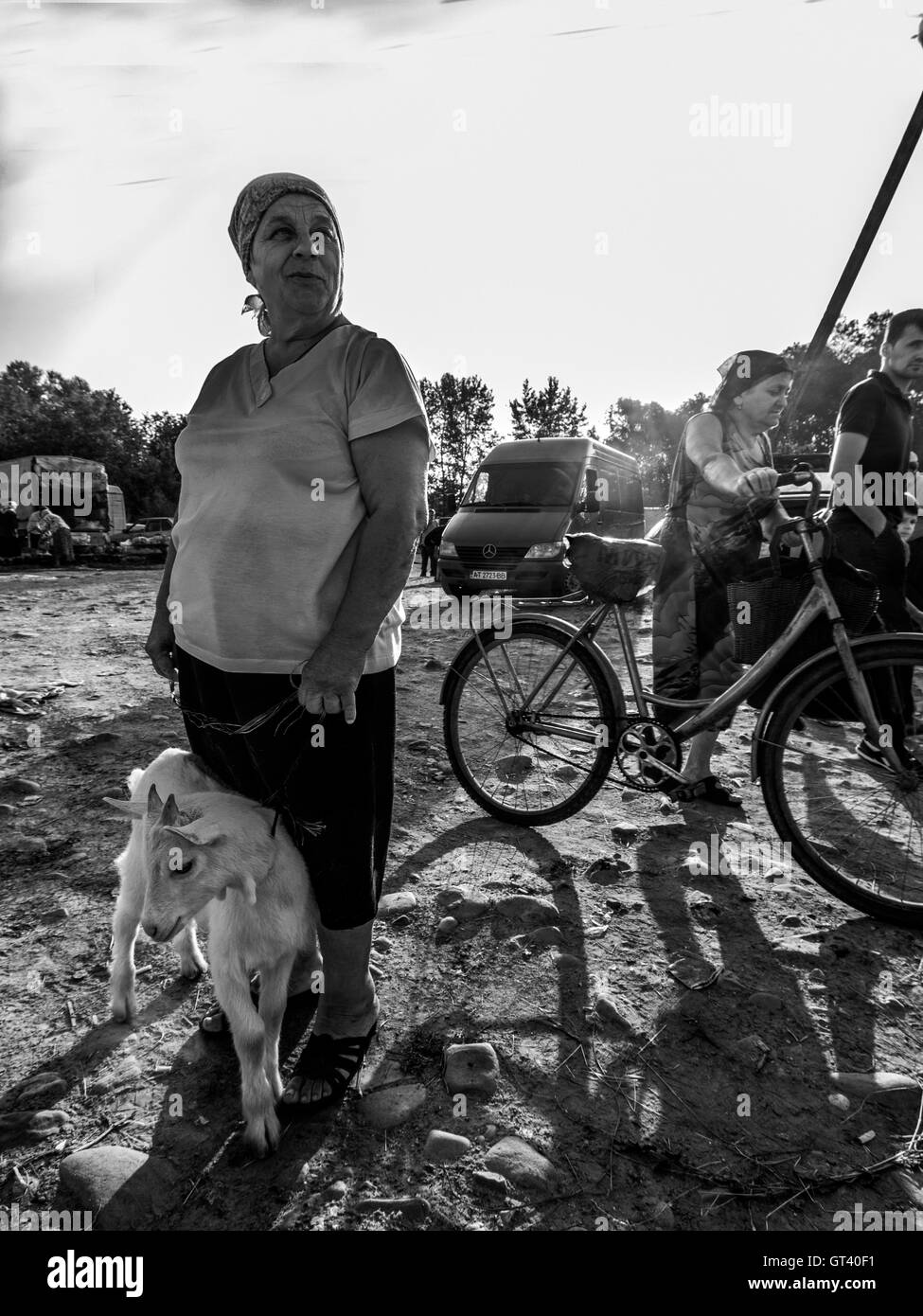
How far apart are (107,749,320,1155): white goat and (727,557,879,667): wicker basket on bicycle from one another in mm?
2347

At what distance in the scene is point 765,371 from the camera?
3.42 metres

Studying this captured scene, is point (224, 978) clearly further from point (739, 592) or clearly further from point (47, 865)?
point (739, 592)

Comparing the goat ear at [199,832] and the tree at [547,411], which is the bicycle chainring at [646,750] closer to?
the goat ear at [199,832]

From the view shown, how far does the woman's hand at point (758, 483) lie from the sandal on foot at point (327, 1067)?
8.85 feet

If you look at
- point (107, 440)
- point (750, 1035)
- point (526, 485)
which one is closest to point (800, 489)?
point (750, 1035)

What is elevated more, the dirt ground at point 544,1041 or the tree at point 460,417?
the tree at point 460,417

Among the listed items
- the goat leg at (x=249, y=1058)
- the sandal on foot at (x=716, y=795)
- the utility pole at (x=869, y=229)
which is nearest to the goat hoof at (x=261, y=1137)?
the goat leg at (x=249, y=1058)

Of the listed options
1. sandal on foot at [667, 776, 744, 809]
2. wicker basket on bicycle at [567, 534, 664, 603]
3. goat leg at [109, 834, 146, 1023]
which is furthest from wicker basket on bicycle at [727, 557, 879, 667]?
goat leg at [109, 834, 146, 1023]

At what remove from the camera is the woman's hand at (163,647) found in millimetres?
2293

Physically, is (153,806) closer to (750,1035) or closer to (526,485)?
(750,1035)

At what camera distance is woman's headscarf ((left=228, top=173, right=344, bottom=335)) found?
1830 mm

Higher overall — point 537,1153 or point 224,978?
point 224,978
